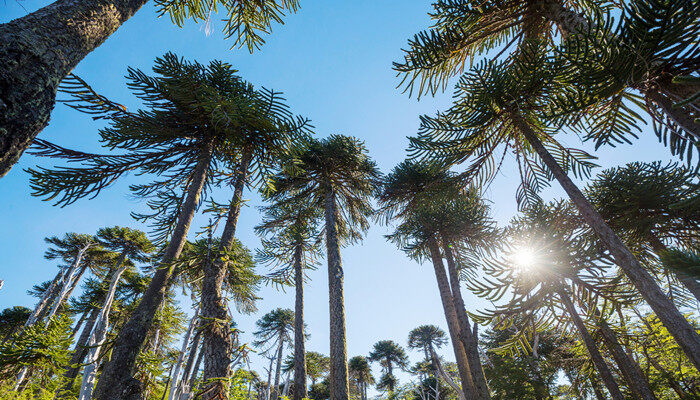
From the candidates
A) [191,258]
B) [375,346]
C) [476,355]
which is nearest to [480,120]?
[191,258]

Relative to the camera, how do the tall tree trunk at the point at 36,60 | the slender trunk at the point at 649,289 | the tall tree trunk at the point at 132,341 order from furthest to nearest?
the tall tree trunk at the point at 132,341, the slender trunk at the point at 649,289, the tall tree trunk at the point at 36,60

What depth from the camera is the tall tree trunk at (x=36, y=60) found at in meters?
1.06

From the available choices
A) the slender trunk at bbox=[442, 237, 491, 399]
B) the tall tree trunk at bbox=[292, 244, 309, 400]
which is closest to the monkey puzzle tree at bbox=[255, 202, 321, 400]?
the tall tree trunk at bbox=[292, 244, 309, 400]

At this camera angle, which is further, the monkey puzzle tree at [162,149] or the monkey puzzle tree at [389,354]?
the monkey puzzle tree at [389,354]

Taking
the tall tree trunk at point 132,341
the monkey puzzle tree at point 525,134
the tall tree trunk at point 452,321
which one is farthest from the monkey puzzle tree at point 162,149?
the tall tree trunk at point 452,321

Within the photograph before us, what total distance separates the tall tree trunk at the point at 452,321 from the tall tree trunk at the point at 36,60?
9.51 m

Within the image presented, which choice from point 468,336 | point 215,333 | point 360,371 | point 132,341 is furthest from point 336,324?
point 360,371

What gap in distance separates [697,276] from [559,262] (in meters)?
1.22

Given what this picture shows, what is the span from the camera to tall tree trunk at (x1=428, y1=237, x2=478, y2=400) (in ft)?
25.0

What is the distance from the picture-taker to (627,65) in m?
2.47

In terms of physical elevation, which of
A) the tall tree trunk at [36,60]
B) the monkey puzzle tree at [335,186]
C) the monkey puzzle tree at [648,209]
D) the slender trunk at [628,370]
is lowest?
the slender trunk at [628,370]

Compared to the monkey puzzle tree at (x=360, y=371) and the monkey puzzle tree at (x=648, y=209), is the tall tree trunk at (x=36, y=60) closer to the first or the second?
the monkey puzzle tree at (x=648, y=209)

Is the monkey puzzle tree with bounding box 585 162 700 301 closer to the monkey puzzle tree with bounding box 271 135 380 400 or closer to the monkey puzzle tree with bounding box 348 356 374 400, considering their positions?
the monkey puzzle tree with bounding box 271 135 380 400

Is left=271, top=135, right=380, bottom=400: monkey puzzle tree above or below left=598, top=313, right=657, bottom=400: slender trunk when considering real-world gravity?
above
